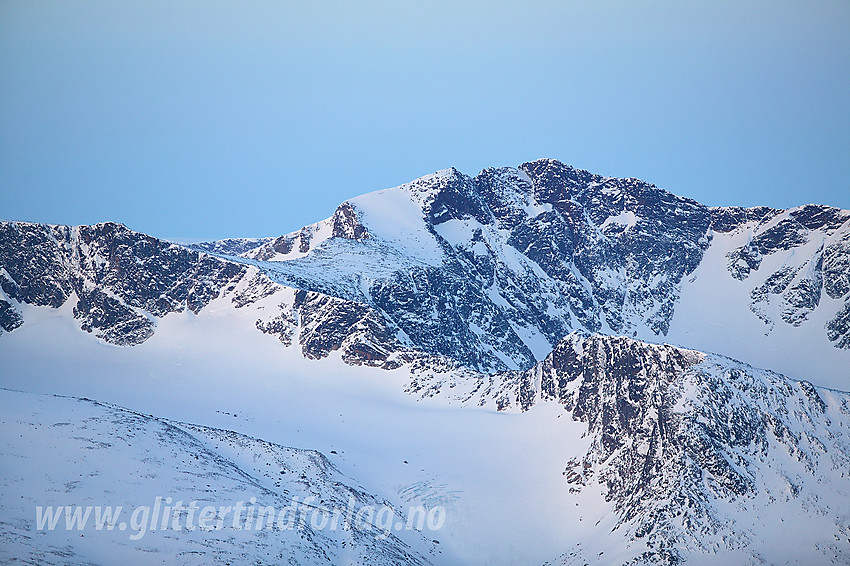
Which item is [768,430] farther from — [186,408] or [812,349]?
[812,349]

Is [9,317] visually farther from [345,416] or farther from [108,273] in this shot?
[345,416]

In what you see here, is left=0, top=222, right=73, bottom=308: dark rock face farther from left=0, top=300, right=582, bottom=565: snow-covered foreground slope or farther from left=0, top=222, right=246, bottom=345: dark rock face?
left=0, top=300, right=582, bottom=565: snow-covered foreground slope

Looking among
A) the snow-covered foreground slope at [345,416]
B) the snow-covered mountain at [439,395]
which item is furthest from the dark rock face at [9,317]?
the snow-covered foreground slope at [345,416]

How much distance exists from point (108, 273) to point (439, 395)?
75208mm

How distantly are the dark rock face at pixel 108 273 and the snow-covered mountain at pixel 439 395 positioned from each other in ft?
1.32

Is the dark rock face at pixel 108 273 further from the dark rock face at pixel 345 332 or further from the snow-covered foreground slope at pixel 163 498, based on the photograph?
the snow-covered foreground slope at pixel 163 498

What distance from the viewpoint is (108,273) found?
166 m

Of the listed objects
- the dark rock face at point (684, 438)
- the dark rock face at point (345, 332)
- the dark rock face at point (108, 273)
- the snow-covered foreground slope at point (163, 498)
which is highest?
the dark rock face at point (108, 273)

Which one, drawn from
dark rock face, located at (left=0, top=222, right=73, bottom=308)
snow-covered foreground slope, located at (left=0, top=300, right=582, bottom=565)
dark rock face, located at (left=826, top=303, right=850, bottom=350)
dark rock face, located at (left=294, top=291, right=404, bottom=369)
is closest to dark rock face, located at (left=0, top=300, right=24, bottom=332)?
snow-covered foreground slope, located at (left=0, top=300, right=582, bottom=565)

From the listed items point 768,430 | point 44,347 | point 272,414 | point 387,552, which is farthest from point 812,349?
point 44,347

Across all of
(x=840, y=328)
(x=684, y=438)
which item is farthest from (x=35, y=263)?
(x=840, y=328)

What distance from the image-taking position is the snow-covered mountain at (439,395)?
9062 centimetres

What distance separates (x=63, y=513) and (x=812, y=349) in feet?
531

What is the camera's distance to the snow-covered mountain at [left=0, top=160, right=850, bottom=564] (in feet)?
297
